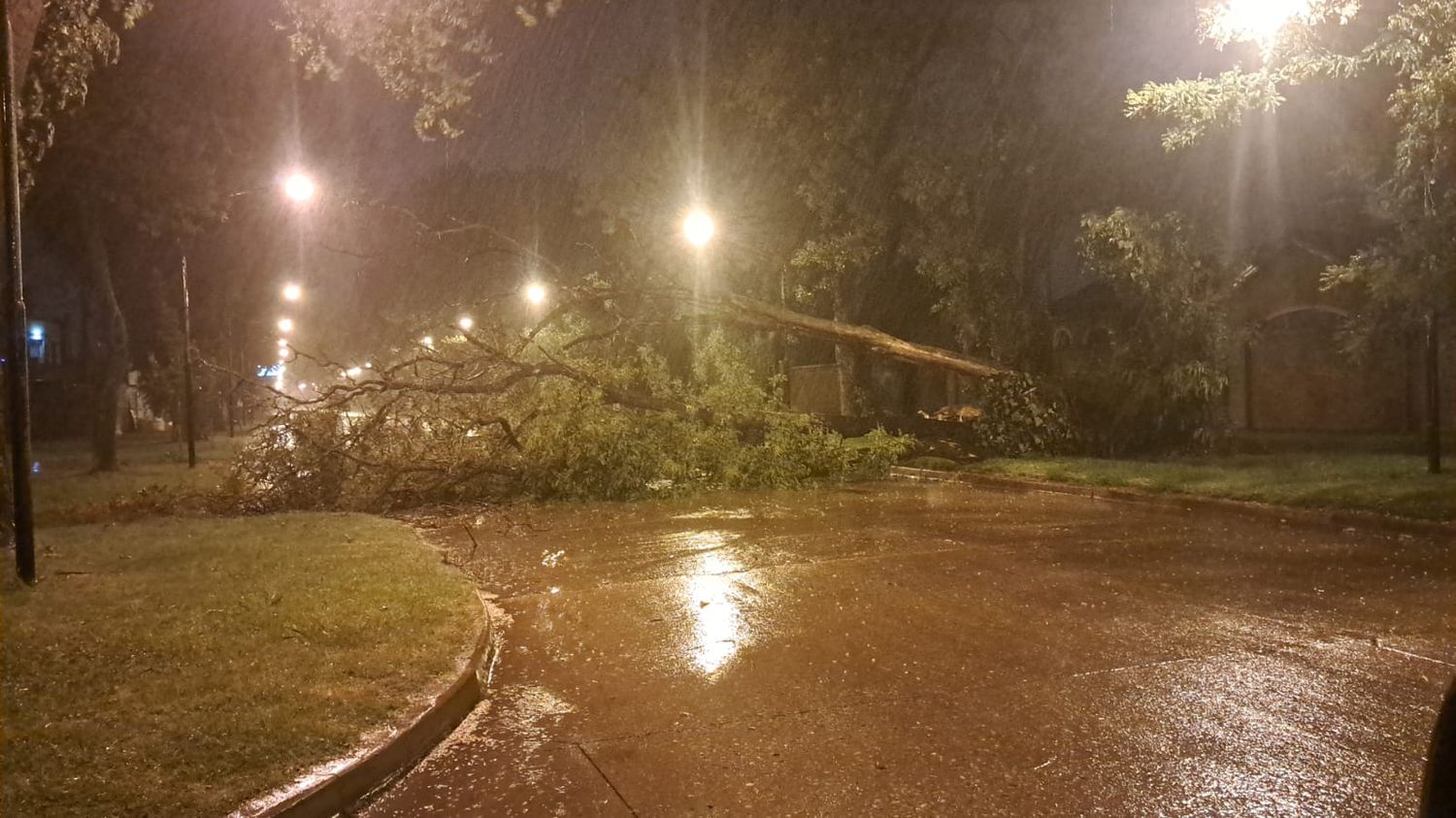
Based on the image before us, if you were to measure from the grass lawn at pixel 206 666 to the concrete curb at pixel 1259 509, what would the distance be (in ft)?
31.1

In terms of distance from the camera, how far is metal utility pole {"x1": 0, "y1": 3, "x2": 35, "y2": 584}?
9125 millimetres

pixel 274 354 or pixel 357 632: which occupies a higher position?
pixel 274 354

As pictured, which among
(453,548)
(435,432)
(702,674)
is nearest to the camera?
(702,674)

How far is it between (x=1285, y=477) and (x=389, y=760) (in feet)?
43.4

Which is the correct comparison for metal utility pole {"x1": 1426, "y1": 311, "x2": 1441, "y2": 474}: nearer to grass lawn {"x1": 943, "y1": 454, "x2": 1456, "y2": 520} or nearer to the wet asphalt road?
grass lawn {"x1": 943, "y1": 454, "x2": 1456, "y2": 520}

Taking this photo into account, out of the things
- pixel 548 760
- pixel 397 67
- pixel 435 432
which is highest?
pixel 397 67

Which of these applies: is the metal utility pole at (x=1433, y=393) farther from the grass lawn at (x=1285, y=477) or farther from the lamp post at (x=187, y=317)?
the lamp post at (x=187, y=317)

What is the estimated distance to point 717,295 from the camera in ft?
71.3

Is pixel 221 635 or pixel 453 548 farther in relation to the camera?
pixel 453 548

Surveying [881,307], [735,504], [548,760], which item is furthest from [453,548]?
[881,307]

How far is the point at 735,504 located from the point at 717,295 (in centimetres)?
674

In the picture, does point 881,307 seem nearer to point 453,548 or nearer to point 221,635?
point 453,548

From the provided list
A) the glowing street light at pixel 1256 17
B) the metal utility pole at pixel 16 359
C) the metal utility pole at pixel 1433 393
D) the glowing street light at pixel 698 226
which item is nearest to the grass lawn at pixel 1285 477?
the metal utility pole at pixel 1433 393

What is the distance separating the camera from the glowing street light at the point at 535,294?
23778mm
